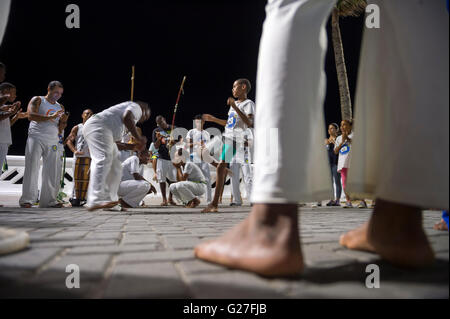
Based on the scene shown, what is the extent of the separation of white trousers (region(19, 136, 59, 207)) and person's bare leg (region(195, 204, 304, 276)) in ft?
17.4

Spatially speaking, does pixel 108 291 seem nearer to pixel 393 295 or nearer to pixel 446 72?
pixel 393 295

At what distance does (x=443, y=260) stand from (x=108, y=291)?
124 cm

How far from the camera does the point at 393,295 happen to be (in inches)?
31.3

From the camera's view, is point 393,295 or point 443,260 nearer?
point 393,295

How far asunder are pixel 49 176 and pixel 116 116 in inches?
78.8

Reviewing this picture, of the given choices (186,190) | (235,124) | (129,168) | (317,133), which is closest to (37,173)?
(129,168)

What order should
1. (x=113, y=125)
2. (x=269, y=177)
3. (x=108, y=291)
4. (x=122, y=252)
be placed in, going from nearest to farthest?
(x=108, y=291), (x=269, y=177), (x=122, y=252), (x=113, y=125)

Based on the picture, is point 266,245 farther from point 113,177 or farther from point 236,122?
point 236,122

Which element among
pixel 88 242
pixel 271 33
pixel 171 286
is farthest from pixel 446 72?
pixel 88 242

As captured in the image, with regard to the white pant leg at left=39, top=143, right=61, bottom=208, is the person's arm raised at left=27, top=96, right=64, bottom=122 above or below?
above

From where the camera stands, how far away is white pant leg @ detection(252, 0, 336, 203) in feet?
3.23

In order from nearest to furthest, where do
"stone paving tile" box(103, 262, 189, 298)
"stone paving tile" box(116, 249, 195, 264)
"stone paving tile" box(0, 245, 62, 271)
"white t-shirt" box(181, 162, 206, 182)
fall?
"stone paving tile" box(103, 262, 189, 298), "stone paving tile" box(0, 245, 62, 271), "stone paving tile" box(116, 249, 195, 264), "white t-shirt" box(181, 162, 206, 182)

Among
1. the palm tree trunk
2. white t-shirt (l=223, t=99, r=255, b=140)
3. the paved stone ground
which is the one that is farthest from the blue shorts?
the palm tree trunk

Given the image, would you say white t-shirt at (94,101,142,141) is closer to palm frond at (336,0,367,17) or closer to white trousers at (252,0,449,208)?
white trousers at (252,0,449,208)
